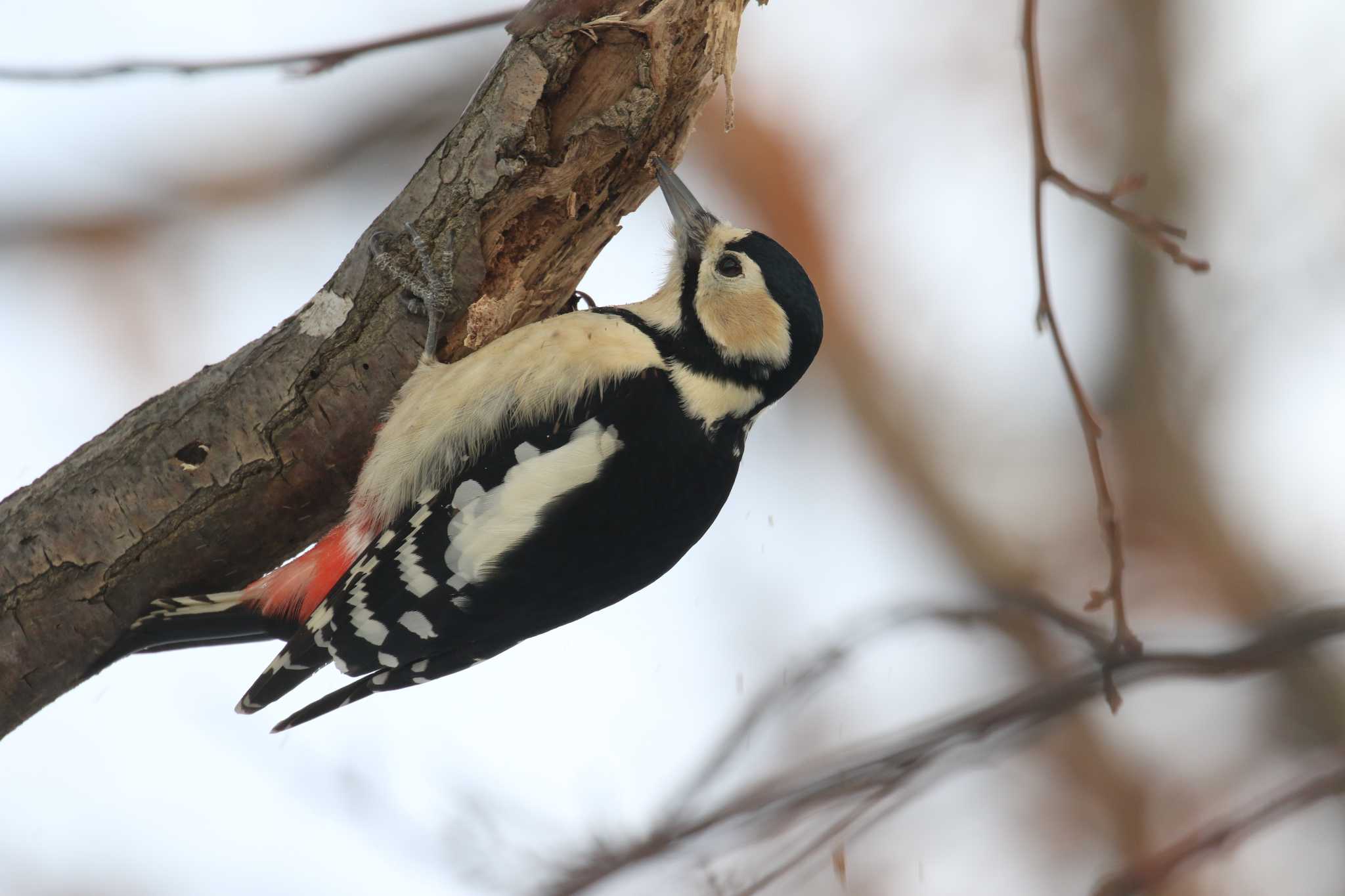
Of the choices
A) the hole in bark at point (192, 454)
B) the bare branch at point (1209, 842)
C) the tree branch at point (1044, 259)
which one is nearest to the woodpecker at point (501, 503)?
the hole in bark at point (192, 454)

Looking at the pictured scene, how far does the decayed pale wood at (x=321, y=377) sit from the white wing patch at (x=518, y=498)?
14.1 inches

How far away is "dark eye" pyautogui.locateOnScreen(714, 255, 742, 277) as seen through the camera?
2.92 metres

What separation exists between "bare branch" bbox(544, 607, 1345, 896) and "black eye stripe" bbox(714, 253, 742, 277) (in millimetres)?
1641

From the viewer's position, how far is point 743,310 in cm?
289

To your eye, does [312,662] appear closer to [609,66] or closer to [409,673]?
[409,673]

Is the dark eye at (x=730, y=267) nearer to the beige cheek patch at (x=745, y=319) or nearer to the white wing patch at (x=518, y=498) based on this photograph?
the beige cheek patch at (x=745, y=319)

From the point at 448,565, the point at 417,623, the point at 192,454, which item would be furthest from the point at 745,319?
the point at 192,454

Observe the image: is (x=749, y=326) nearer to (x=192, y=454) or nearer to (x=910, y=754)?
(x=192, y=454)

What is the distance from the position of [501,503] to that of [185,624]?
0.78m

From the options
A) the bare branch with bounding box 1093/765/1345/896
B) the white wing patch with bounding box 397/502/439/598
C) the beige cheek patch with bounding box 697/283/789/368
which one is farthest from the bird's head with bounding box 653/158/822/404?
the bare branch with bounding box 1093/765/1345/896

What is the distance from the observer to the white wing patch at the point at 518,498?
255 cm

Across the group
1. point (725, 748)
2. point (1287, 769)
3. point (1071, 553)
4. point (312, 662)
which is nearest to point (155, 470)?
point (312, 662)

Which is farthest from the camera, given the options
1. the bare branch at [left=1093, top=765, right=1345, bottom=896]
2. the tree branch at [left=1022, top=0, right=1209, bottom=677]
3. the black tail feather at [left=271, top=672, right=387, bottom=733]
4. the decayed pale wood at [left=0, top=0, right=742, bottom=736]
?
the black tail feather at [left=271, top=672, right=387, bottom=733]

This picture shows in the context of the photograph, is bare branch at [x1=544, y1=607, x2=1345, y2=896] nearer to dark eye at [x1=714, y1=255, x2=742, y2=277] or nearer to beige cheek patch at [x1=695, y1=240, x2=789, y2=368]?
beige cheek patch at [x1=695, y1=240, x2=789, y2=368]
